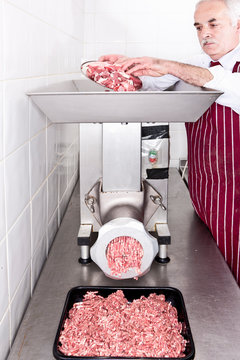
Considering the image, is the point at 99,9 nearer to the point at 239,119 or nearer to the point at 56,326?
the point at 239,119

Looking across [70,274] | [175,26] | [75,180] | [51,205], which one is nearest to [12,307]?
[70,274]

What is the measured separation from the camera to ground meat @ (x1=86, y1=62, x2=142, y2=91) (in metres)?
1.37

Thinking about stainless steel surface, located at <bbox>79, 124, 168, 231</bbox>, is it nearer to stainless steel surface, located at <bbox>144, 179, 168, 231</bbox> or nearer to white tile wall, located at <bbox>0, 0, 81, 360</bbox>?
stainless steel surface, located at <bbox>144, 179, 168, 231</bbox>

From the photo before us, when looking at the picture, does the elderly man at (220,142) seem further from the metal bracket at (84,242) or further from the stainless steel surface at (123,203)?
the metal bracket at (84,242)

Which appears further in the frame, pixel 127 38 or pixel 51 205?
pixel 127 38

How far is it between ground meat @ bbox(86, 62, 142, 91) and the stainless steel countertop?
63 centimetres

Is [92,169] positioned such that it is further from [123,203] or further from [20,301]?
[20,301]

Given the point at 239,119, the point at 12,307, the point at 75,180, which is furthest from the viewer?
the point at 75,180

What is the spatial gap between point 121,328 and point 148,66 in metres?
0.79

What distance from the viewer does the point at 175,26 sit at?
2.67 metres

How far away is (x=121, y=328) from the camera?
1.09 m

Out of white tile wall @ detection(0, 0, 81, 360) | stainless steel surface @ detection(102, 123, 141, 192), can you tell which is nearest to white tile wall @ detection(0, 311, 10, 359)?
white tile wall @ detection(0, 0, 81, 360)

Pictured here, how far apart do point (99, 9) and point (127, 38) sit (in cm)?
25

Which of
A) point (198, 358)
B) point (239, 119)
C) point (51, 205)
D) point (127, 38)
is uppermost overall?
point (127, 38)
